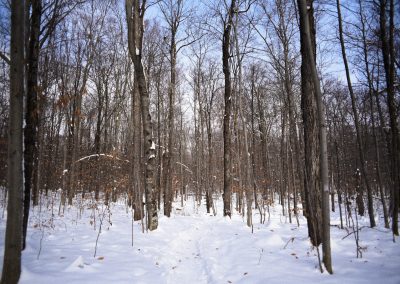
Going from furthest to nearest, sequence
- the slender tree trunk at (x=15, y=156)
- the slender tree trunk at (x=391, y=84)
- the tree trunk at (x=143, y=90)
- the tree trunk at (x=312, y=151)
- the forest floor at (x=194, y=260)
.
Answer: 1. the tree trunk at (x=143, y=90)
2. the slender tree trunk at (x=391, y=84)
3. the tree trunk at (x=312, y=151)
4. the forest floor at (x=194, y=260)
5. the slender tree trunk at (x=15, y=156)

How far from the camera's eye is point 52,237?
6.43 m

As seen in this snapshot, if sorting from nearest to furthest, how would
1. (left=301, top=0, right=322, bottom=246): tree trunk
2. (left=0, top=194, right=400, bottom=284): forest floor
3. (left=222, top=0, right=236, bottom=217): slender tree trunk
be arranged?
(left=0, top=194, right=400, bottom=284): forest floor, (left=301, top=0, right=322, bottom=246): tree trunk, (left=222, top=0, right=236, bottom=217): slender tree trunk

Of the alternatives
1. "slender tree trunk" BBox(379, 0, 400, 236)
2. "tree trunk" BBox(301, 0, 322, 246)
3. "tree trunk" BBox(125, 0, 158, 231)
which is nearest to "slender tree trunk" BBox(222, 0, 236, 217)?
"tree trunk" BBox(125, 0, 158, 231)

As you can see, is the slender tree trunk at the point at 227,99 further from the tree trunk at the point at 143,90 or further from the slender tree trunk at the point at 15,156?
the slender tree trunk at the point at 15,156

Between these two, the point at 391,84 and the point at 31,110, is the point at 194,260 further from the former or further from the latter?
the point at 391,84

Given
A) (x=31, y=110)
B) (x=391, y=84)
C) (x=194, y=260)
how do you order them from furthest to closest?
1. (x=391, y=84)
2. (x=194, y=260)
3. (x=31, y=110)

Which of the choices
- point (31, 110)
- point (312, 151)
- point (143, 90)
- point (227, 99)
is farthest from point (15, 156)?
point (227, 99)

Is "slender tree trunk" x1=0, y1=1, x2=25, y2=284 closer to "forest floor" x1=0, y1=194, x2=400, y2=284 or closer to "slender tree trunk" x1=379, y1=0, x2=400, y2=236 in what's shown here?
"forest floor" x1=0, y1=194, x2=400, y2=284

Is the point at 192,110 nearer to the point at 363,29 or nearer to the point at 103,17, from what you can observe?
the point at 103,17

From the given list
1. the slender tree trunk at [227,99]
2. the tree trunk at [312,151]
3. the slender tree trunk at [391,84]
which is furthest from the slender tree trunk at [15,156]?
the slender tree trunk at [227,99]

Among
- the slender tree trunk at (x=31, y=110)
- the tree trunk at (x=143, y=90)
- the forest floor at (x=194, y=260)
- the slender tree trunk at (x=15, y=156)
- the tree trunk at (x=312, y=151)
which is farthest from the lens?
the tree trunk at (x=143, y=90)

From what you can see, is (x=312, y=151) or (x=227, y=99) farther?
(x=227, y=99)

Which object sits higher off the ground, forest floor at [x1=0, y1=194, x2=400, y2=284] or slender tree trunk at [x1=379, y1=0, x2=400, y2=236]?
slender tree trunk at [x1=379, y1=0, x2=400, y2=236]

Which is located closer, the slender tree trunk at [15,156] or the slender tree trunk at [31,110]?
the slender tree trunk at [15,156]
